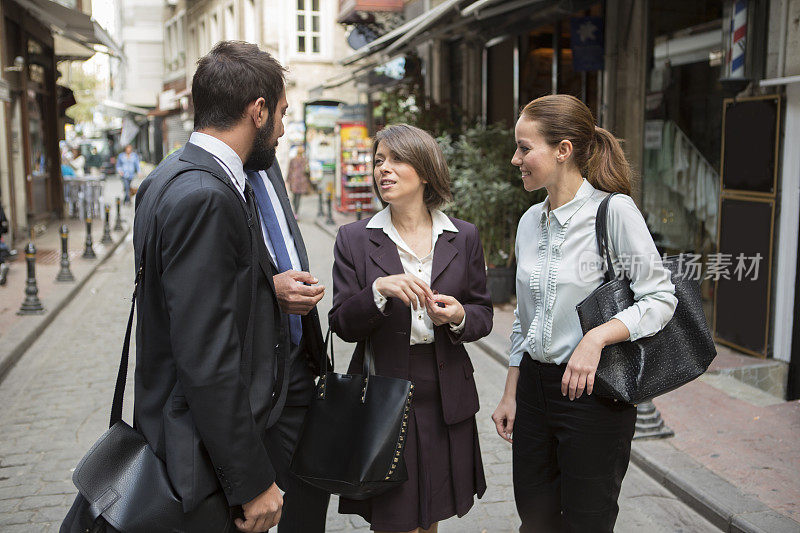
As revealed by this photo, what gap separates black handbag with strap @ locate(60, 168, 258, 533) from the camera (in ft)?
6.42

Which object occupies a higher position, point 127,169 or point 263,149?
point 127,169

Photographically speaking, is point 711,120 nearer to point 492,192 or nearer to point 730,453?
point 492,192

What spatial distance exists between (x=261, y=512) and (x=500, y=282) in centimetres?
781

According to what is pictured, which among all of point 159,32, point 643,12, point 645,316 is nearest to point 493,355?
point 643,12

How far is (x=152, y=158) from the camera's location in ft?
202

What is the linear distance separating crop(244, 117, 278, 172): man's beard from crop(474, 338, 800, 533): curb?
10.5 ft

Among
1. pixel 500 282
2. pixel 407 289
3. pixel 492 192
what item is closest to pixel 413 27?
pixel 492 192

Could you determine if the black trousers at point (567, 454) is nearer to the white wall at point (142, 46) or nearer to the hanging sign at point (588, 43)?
the hanging sign at point (588, 43)

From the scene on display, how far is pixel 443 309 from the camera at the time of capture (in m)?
2.64

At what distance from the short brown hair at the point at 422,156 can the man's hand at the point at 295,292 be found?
713mm

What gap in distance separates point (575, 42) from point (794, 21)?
3.75m

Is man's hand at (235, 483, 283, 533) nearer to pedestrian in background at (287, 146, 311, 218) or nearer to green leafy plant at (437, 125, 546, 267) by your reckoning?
green leafy plant at (437, 125, 546, 267)

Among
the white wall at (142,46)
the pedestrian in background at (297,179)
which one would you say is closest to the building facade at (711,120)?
the pedestrian in background at (297,179)

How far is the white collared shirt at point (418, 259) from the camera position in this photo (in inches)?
113
